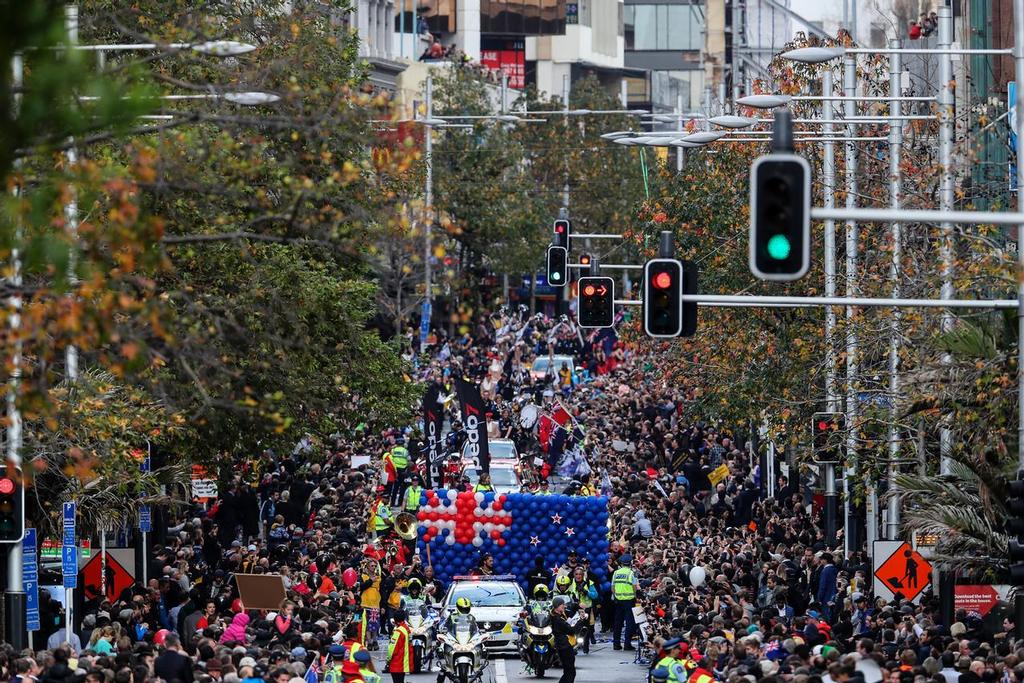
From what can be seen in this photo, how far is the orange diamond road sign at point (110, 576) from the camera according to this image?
28844mm

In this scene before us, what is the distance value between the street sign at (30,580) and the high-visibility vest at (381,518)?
13.6 meters

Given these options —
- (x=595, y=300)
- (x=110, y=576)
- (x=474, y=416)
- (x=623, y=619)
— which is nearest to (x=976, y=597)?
(x=595, y=300)

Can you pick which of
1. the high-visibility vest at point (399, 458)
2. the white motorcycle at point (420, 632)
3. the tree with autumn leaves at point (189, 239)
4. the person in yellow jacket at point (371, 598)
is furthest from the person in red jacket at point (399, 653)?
the high-visibility vest at point (399, 458)

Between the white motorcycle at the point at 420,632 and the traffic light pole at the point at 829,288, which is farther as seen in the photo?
the traffic light pole at the point at 829,288

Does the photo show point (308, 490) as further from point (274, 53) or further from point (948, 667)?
point (948, 667)

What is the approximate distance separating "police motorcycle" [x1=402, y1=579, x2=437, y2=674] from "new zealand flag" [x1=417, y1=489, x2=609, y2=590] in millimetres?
6252

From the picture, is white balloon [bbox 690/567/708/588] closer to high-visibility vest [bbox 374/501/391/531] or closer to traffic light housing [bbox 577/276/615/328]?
traffic light housing [bbox 577/276/615/328]

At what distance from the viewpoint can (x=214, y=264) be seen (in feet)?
97.5

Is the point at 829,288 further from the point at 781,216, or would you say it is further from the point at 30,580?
the point at 781,216

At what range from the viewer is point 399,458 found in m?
47.7

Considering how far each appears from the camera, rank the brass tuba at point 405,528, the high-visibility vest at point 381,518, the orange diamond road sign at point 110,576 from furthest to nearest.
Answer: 1. the high-visibility vest at point 381,518
2. the brass tuba at point 405,528
3. the orange diamond road sign at point 110,576

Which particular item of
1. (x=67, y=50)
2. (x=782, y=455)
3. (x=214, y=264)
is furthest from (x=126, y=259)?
(x=782, y=455)

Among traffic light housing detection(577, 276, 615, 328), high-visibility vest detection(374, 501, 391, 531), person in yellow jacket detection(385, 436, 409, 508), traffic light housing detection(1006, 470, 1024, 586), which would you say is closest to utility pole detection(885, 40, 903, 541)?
traffic light housing detection(577, 276, 615, 328)

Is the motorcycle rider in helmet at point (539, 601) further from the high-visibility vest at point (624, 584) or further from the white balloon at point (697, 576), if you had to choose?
the white balloon at point (697, 576)
